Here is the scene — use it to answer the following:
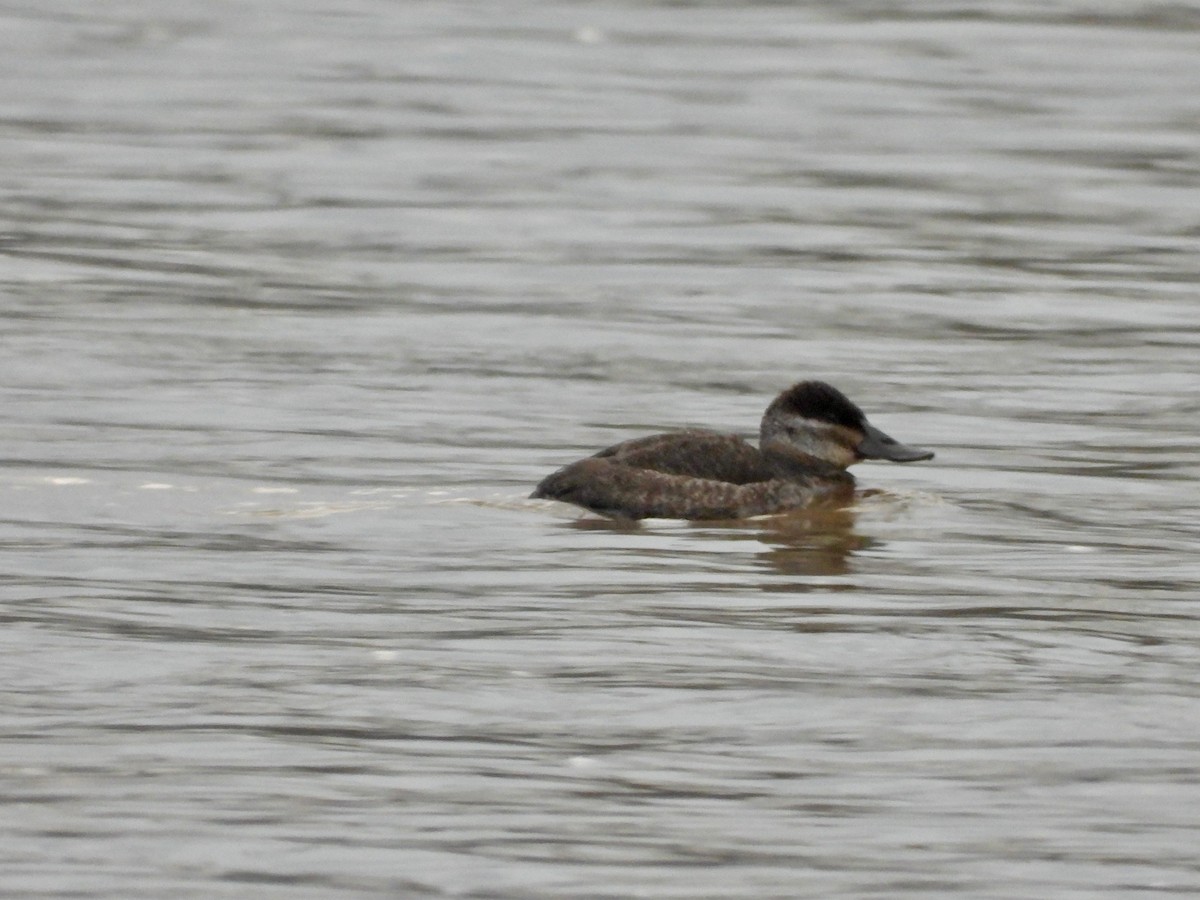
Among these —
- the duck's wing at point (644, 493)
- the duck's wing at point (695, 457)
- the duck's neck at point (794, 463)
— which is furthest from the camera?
the duck's neck at point (794, 463)

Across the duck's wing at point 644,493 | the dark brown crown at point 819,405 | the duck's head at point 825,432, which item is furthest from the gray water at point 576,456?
the dark brown crown at point 819,405

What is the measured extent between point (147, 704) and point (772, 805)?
1.93 m

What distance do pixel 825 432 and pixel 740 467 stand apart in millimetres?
546

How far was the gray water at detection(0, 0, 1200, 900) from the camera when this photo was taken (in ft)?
25.8

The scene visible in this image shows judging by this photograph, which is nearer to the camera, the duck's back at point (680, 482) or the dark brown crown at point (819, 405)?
the duck's back at point (680, 482)

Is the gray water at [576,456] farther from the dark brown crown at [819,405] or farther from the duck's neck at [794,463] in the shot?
the dark brown crown at [819,405]

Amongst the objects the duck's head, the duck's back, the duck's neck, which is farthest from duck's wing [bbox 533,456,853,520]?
the duck's head

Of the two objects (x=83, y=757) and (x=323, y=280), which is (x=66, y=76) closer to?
(x=323, y=280)

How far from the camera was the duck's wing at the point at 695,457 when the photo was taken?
1239cm

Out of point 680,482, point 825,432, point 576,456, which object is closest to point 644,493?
point 680,482

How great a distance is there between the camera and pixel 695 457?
12508 mm

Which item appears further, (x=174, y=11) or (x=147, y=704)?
(x=174, y=11)

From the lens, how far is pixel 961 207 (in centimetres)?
2205

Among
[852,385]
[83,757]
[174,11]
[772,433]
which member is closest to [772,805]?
[83,757]
